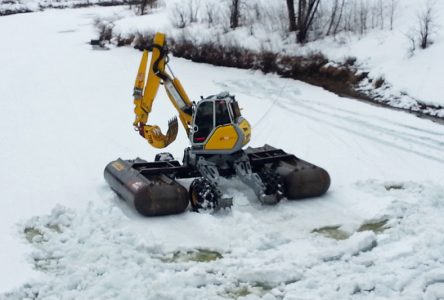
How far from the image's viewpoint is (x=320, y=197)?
11219mm

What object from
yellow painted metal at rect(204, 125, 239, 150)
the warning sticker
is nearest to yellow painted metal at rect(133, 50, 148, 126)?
the warning sticker

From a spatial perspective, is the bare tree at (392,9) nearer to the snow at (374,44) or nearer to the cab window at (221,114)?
the snow at (374,44)

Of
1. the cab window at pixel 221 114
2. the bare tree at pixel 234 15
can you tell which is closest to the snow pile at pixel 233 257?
the cab window at pixel 221 114

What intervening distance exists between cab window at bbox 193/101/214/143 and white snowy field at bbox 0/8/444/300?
1213 mm

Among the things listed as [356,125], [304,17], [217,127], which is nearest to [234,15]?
[304,17]

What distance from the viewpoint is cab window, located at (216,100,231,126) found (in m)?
11.0

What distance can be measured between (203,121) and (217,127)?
11.8 inches

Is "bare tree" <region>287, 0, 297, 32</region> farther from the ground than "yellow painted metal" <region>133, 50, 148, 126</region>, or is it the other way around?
"yellow painted metal" <region>133, 50, 148, 126</region>

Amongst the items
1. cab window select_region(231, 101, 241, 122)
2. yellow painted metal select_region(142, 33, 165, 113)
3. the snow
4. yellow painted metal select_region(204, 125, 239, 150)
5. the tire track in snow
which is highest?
yellow painted metal select_region(142, 33, 165, 113)

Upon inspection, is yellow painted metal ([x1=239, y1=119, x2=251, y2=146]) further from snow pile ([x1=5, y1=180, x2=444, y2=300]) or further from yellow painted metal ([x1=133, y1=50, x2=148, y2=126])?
yellow painted metal ([x1=133, y1=50, x2=148, y2=126])

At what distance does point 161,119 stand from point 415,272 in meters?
10.7

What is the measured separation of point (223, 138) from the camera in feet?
35.8

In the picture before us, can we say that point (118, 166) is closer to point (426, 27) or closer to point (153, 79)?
point (153, 79)

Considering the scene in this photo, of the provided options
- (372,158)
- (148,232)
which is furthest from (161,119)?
(148,232)
